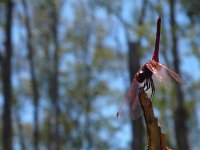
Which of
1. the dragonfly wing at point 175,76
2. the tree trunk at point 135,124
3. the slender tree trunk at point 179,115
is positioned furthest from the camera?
the slender tree trunk at point 179,115

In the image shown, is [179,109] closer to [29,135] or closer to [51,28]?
[51,28]

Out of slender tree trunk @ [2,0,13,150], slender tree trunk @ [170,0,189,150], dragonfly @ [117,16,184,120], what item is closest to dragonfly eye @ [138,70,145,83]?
dragonfly @ [117,16,184,120]

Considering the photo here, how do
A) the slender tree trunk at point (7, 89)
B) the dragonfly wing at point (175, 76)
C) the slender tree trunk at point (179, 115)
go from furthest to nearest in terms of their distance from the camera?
the slender tree trunk at point (7, 89)
the slender tree trunk at point (179, 115)
the dragonfly wing at point (175, 76)

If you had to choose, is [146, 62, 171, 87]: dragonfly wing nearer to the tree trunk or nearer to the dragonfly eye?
the dragonfly eye

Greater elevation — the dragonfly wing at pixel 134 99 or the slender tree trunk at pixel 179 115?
the slender tree trunk at pixel 179 115

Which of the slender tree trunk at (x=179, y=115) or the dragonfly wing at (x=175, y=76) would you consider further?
the slender tree trunk at (x=179, y=115)

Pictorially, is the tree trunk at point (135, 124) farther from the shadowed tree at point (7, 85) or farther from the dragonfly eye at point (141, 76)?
the dragonfly eye at point (141, 76)

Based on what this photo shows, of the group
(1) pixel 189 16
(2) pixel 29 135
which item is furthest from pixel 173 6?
(2) pixel 29 135

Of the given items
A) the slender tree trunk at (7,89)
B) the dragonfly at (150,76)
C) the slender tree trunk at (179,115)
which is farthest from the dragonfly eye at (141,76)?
the slender tree trunk at (7,89)

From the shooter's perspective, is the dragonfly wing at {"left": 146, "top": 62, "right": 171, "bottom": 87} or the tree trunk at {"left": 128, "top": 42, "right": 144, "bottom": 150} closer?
the dragonfly wing at {"left": 146, "top": 62, "right": 171, "bottom": 87}

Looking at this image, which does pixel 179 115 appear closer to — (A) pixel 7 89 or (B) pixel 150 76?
(A) pixel 7 89

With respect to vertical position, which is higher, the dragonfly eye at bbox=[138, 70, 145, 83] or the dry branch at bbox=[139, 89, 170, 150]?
the dragonfly eye at bbox=[138, 70, 145, 83]
